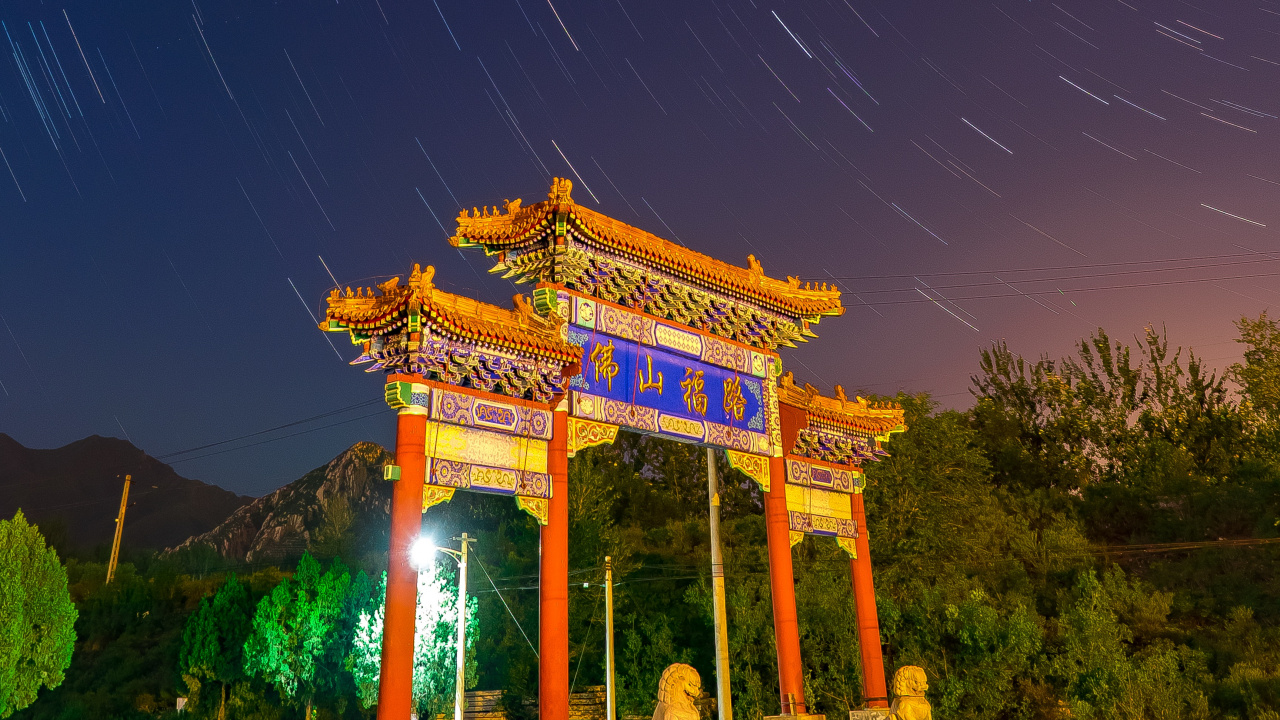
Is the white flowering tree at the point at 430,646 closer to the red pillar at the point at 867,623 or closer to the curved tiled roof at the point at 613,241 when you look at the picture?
the red pillar at the point at 867,623

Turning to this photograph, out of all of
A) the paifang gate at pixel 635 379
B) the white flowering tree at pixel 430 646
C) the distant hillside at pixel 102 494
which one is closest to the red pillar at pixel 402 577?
the paifang gate at pixel 635 379

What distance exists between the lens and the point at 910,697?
744 cm

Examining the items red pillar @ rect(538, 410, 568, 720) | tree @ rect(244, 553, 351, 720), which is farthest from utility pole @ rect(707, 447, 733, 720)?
tree @ rect(244, 553, 351, 720)

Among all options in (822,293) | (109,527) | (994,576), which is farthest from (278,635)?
(109,527)

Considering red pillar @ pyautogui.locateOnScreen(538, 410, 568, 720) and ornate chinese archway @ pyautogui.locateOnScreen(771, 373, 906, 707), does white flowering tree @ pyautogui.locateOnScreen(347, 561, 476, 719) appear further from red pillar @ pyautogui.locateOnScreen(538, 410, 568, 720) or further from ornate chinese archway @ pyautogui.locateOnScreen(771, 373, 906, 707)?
ornate chinese archway @ pyautogui.locateOnScreen(771, 373, 906, 707)

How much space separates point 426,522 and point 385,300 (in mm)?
17642

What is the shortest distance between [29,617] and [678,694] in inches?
881

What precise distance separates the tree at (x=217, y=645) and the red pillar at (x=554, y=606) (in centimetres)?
1736

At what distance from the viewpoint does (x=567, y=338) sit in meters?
11.6

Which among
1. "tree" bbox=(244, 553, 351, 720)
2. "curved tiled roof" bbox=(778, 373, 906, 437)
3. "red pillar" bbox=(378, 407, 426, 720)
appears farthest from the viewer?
"tree" bbox=(244, 553, 351, 720)

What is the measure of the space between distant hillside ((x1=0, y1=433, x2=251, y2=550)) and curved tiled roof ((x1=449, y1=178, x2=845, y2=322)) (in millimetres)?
84476

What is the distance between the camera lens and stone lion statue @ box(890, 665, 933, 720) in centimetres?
Result: 738

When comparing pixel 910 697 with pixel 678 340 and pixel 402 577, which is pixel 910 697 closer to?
pixel 402 577

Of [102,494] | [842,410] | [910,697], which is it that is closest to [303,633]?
[842,410]
